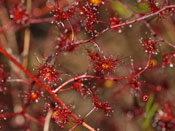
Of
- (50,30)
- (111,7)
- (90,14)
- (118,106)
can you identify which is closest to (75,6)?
(90,14)

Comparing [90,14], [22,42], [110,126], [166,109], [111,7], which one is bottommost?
[110,126]

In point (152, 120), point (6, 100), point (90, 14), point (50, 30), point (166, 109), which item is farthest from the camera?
point (50, 30)

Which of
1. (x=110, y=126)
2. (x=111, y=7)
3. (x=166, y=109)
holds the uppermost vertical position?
(x=111, y=7)

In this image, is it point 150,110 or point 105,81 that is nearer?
point 150,110

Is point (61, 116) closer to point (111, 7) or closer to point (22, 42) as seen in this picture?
point (111, 7)

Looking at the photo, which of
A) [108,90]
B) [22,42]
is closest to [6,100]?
[22,42]

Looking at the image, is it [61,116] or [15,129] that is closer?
[61,116]

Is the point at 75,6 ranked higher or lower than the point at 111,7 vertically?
higher

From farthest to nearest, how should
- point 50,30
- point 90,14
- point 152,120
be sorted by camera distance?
point 50,30 < point 152,120 < point 90,14

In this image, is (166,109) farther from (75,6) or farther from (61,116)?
(75,6)
